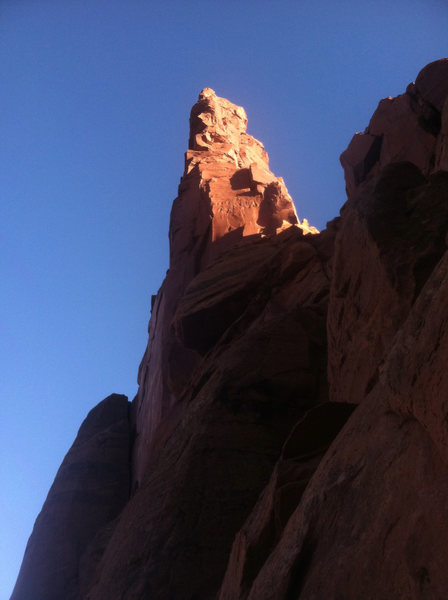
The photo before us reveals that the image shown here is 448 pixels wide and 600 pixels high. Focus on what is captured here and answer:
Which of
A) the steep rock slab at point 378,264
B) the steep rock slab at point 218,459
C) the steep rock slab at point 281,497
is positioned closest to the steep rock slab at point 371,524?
the steep rock slab at point 281,497

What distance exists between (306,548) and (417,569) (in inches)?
68.7

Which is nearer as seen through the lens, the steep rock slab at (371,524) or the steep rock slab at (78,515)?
the steep rock slab at (371,524)

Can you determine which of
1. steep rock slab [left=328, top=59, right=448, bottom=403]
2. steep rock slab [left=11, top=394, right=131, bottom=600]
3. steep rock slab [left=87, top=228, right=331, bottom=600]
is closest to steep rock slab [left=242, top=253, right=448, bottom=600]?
steep rock slab [left=328, top=59, right=448, bottom=403]

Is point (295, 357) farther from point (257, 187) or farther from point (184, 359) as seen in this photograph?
point (257, 187)

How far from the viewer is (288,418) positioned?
14289 mm

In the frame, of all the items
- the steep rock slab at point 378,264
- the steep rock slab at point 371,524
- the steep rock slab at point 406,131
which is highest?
the steep rock slab at point 406,131

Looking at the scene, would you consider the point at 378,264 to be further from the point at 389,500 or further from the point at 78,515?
the point at 78,515

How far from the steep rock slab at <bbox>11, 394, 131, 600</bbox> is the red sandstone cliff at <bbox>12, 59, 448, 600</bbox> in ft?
0.29

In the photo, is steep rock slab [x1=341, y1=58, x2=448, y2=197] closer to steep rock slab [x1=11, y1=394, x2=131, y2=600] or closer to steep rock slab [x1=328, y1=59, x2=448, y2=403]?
steep rock slab [x1=328, y1=59, x2=448, y2=403]

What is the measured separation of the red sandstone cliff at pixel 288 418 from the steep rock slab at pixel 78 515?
0.09 metres

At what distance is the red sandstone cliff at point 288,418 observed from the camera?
577cm

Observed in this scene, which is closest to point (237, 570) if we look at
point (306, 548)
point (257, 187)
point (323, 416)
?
point (306, 548)

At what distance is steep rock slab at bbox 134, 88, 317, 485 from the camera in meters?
24.3

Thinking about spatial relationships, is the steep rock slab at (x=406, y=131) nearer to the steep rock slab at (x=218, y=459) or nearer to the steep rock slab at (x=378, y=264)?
the steep rock slab at (x=218, y=459)
